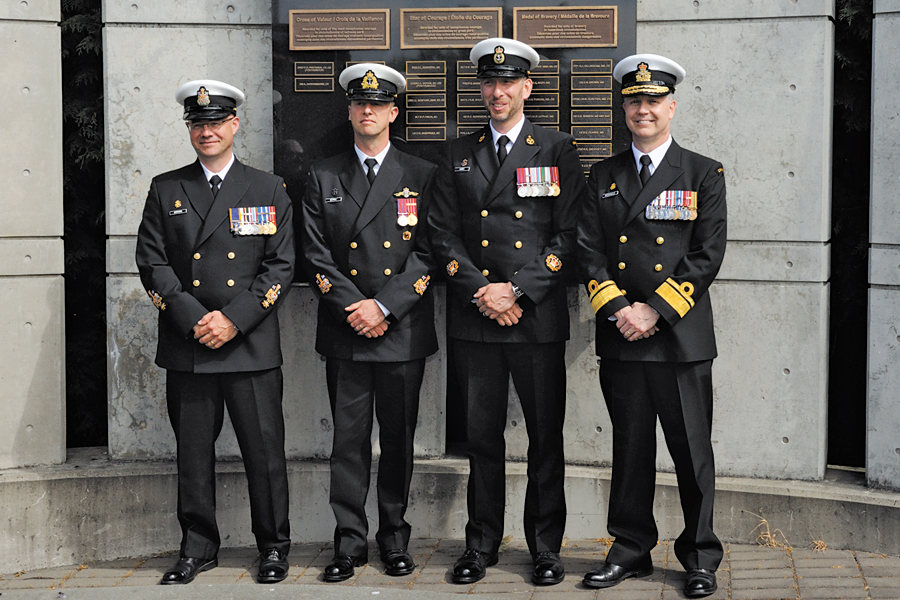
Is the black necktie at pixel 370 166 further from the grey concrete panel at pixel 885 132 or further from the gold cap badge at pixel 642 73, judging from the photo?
the grey concrete panel at pixel 885 132

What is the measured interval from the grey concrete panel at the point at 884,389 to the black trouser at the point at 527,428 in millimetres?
1746

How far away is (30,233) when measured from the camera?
19.4 feet

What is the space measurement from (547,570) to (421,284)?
1.52 m

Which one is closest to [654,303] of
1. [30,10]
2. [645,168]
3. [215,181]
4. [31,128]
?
[645,168]

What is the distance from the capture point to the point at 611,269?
16.3 feet

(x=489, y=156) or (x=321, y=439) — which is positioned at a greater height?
(x=489, y=156)

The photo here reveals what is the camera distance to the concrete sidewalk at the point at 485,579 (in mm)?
4805

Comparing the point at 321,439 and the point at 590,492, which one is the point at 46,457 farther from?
the point at 590,492

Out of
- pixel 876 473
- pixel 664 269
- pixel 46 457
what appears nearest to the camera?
pixel 664 269

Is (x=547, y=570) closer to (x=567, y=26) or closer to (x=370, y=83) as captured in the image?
(x=370, y=83)

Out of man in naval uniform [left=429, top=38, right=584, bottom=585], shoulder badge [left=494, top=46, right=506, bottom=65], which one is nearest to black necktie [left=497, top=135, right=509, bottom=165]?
man in naval uniform [left=429, top=38, right=584, bottom=585]

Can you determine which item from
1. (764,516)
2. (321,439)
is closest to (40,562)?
(321,439)

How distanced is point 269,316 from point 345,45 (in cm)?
167

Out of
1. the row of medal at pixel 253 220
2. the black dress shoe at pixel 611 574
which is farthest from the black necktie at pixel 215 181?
the black dress shoe at pixel 611 574
